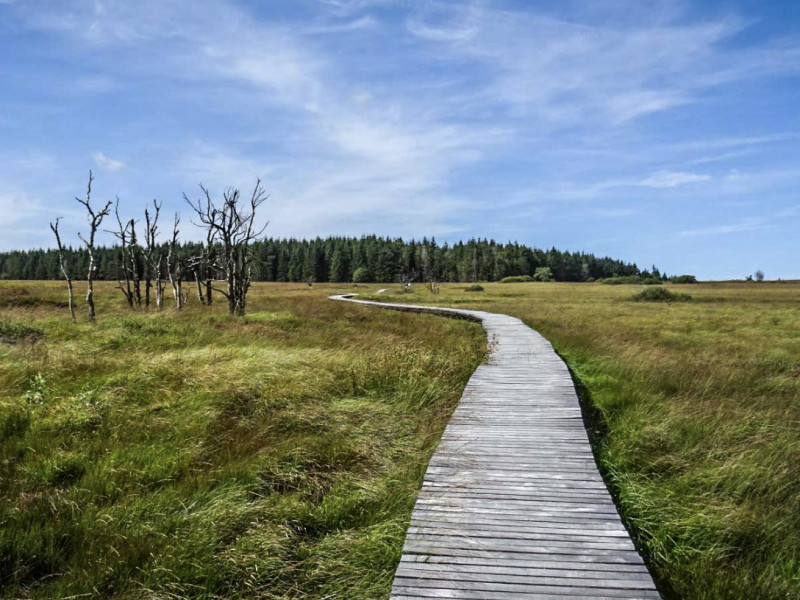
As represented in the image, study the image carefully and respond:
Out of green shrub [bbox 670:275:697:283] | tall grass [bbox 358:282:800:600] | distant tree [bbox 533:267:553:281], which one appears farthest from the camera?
distant tree [bbox 533:267:553:281]

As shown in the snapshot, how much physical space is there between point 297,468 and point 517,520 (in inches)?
90.5

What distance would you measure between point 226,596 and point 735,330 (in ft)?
73.5

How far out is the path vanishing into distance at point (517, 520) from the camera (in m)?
2.95

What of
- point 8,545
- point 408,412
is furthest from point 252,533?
point 408,412

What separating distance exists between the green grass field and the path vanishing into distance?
0.34m

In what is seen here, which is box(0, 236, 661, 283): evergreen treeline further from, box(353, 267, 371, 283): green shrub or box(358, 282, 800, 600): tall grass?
box(358, 282, 800, 600): tall grass

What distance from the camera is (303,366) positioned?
8727 millimetres

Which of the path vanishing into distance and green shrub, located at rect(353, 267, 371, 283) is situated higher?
green shrub, located at rect(353, 267, 371, 283)

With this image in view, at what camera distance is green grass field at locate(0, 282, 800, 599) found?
3455mm

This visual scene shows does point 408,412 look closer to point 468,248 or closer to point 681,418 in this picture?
point 681,418

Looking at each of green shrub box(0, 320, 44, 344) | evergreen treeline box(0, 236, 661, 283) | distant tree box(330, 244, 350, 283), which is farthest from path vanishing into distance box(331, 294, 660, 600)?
distant tree box(330, 244, 350, 283)

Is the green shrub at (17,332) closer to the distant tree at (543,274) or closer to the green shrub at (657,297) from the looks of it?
the green shrub at (657,297)

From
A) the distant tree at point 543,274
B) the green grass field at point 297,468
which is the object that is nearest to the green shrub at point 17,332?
the green grass field at point 297,468

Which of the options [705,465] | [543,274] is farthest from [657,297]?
[543,274]
